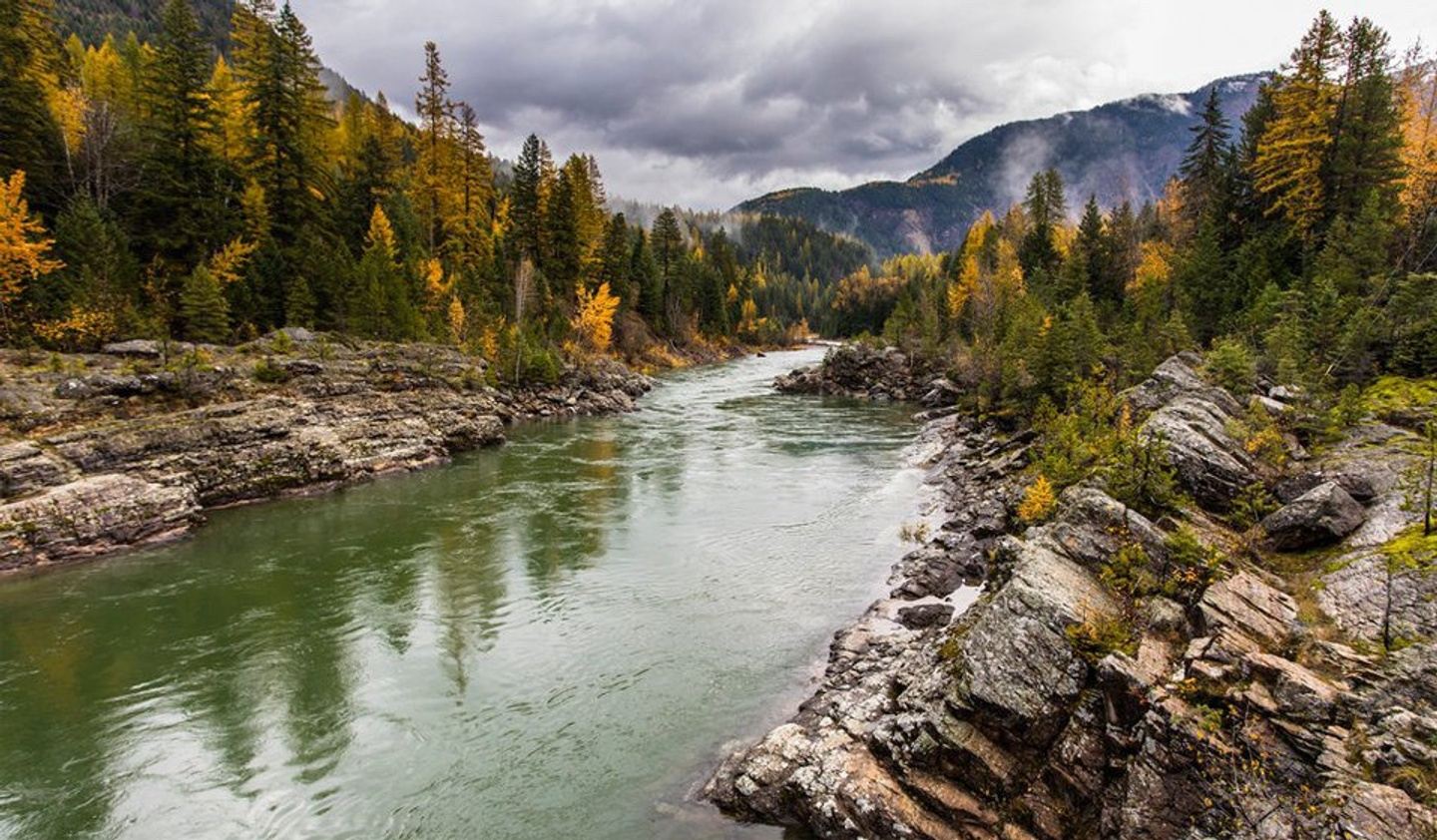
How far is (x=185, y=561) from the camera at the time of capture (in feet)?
68.8

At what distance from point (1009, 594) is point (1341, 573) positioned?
16.3 ft

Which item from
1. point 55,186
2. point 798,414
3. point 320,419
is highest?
point 55,186

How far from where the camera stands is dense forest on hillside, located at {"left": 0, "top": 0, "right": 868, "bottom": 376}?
105ft

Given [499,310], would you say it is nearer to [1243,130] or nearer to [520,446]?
[520,446]

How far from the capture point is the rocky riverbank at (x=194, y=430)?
21.5 meters

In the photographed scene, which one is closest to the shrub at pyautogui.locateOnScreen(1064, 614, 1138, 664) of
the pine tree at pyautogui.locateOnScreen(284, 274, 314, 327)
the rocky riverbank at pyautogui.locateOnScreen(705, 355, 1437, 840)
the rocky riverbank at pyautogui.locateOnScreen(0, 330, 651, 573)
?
the rocky riverbank at pyautogui.locateOnScreen(705, 355, 1437, 840)

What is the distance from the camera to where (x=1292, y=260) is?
34875 mm

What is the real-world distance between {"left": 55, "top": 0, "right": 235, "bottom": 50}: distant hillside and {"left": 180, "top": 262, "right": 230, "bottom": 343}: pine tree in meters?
159

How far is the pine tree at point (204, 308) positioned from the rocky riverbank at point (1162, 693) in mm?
37885

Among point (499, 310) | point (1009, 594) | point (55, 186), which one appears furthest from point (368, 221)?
point (1009, 594)

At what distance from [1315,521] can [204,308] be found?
4514 cm

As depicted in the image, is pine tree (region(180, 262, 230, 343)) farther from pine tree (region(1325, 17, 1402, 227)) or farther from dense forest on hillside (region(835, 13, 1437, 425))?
pine tree (region(1325, 17, 1402, 227))

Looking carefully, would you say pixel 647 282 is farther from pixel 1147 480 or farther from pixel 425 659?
pixel 1147 480

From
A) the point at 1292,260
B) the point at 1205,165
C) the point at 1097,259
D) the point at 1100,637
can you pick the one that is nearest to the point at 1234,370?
the point at 1100,637
